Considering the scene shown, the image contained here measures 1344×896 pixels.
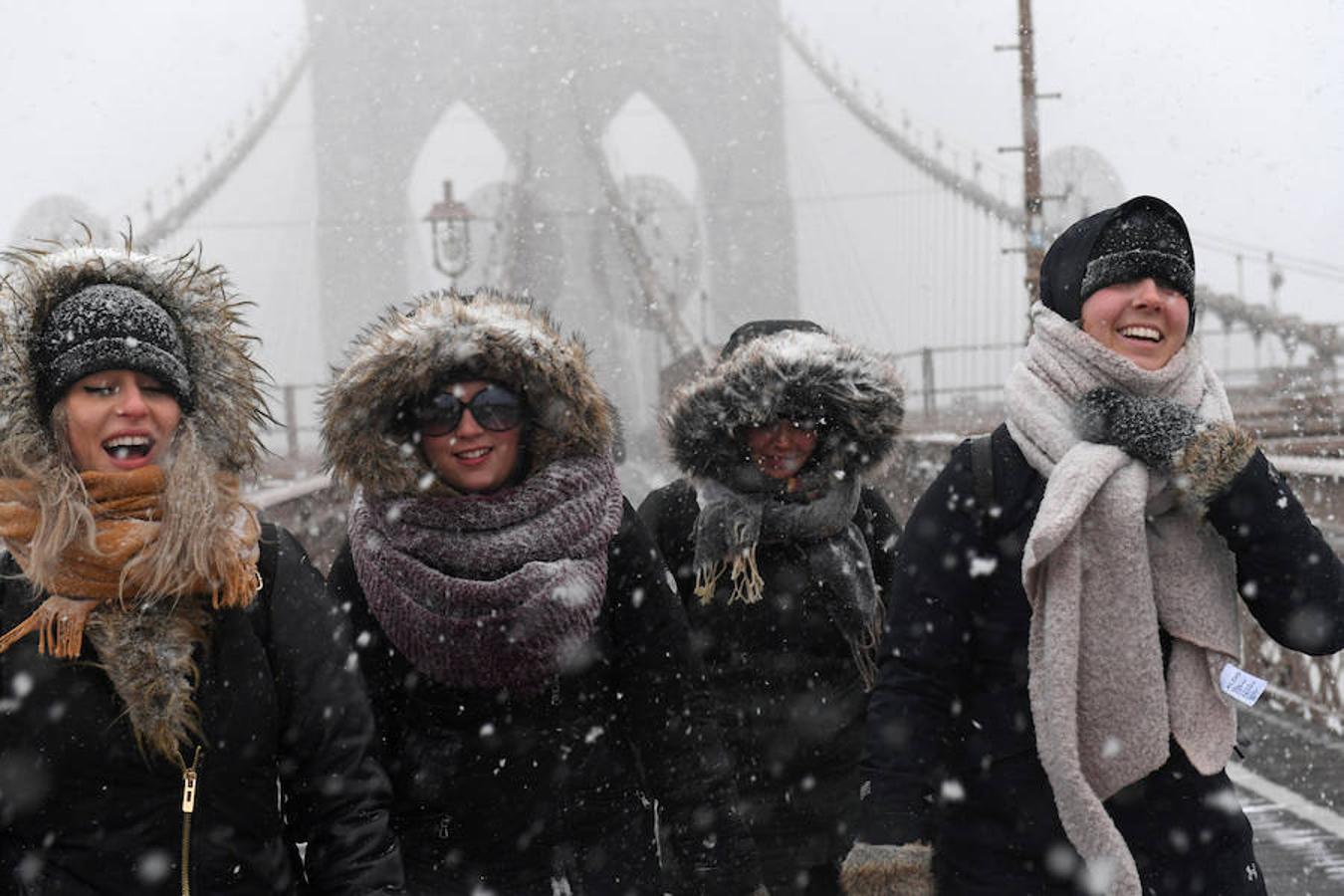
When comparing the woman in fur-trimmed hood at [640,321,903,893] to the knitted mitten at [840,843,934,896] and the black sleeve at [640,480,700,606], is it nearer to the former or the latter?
the black sleeve at [640,480,700,606]

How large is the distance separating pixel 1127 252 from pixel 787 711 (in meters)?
1.06

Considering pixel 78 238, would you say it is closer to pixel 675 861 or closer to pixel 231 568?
pixel 231 568

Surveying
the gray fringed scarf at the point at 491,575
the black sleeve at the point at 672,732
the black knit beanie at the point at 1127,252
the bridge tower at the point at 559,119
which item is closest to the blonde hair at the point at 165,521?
the gray fringed scarf at the point at 491,575

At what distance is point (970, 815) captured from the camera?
1.79 metres

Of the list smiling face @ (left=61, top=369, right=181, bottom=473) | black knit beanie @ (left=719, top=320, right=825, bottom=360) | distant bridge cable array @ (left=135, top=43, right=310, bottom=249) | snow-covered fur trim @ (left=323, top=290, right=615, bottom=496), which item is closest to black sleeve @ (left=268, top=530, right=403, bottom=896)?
smiling face @ (left=61, top=369, right=181, bottom=473)

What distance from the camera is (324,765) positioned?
164 centimetres

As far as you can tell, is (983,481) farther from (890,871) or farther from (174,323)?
(174,323)

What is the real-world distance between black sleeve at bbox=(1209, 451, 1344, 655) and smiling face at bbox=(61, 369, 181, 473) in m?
1.22

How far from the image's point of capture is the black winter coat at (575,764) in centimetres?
196

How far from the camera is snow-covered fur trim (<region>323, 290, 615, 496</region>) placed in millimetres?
2043

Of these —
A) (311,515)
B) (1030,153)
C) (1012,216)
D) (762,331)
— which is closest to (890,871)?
(762,331)

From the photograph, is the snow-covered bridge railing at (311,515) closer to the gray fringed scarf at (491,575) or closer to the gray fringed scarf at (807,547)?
the gray fringed scarf at (807,547)

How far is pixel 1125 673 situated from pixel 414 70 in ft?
142

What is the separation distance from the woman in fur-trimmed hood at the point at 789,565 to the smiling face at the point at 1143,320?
2.78ft
